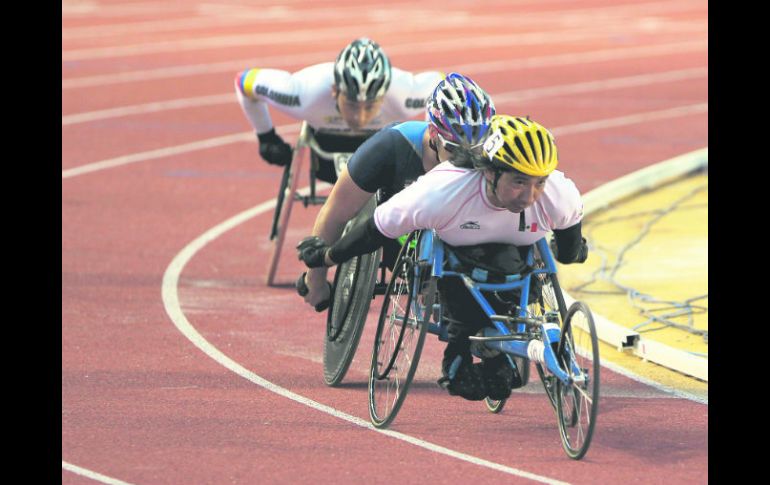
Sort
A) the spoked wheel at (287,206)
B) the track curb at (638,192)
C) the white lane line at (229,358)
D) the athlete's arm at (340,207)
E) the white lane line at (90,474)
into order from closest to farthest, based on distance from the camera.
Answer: the white lane line at (90,474) → the white lane line at (229,358) → the athlete's arm at (340,207) → the track curb at (638,192) → the spoked wheel at (287,206)

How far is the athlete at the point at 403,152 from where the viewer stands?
25.5 ft

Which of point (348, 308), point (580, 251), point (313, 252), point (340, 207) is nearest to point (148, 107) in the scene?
point (348, 308)

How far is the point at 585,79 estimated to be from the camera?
23578 mm

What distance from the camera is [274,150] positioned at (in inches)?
448

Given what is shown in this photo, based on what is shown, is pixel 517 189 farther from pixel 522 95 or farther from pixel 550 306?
pixel 522 95

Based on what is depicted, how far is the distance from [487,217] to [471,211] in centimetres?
8

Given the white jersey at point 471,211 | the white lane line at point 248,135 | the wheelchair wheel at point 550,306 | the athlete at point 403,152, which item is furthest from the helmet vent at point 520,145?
the white lane line at point 248,135

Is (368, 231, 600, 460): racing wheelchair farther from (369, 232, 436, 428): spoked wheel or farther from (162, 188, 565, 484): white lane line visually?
(162, 188, 565, 484): white lane line

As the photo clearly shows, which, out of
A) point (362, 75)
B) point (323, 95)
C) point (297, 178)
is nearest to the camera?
point (362, 75)

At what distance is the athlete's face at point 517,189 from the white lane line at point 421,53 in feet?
51.2

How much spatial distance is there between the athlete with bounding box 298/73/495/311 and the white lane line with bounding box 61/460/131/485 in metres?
1.92

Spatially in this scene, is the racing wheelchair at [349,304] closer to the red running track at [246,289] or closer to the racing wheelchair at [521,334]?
the red running track at [246,289]

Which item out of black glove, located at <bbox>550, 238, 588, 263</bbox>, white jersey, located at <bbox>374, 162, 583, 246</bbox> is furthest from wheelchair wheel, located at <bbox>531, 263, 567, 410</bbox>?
white jersey, located at <bbox>374, 162, 583, 246</bbox>
